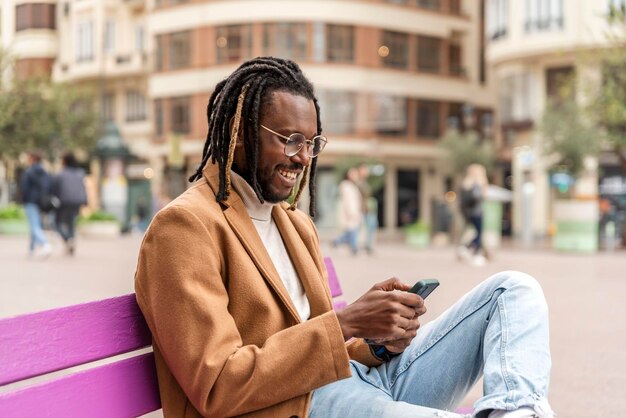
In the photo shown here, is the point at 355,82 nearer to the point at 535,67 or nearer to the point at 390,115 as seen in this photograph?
the point at 390,115

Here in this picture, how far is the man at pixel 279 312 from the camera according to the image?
7.88ft

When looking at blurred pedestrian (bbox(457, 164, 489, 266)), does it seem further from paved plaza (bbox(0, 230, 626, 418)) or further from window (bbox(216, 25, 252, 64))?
window (bbox(216, 25, 252, 64))

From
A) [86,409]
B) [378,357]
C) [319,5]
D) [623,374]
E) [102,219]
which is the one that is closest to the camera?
[86,409]

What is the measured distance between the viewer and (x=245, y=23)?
147 feet

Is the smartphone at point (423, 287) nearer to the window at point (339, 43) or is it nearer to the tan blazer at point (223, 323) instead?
the tan blazer at point (223, 323)

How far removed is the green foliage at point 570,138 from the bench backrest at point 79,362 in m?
29.1

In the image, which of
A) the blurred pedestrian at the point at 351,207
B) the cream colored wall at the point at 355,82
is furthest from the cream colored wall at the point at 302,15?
the blurred pedestrian at the point at 351,207

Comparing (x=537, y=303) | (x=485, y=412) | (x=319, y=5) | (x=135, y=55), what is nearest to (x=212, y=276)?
(x=485, y=412)

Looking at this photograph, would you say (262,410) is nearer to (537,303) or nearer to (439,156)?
(537,303)

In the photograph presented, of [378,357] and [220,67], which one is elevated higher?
[220,67]

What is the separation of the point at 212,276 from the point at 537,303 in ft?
3.03

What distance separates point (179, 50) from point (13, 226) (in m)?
20.4

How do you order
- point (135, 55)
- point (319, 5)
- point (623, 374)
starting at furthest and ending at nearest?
point (135, 55)
point (319, 5)
point (623, 374)

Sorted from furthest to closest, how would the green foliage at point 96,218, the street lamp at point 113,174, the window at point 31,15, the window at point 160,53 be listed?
A: the window at point 160,53 < the street lamp at point 113,174 < the green foliage at point 96,218 < the window at point 31,15
